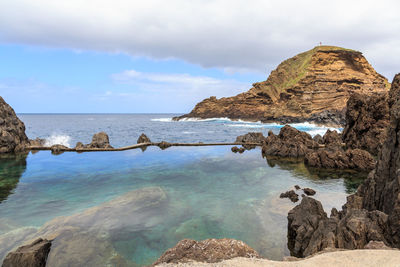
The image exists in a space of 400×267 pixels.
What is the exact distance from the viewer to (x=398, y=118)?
36.6ft

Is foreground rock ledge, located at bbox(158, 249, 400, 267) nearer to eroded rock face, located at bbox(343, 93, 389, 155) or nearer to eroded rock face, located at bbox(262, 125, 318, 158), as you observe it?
eroded rock face, located at bbox(262, 125, 318, 158)

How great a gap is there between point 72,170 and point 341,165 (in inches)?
1258

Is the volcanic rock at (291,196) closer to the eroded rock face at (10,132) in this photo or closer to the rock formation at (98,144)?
the rock formation at (98,144)

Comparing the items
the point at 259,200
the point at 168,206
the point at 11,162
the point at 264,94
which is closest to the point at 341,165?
the point at 259,200

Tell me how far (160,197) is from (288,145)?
25.8 m

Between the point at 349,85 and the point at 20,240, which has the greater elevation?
the point at 349,85

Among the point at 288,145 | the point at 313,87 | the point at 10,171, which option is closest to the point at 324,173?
the point at 288,145

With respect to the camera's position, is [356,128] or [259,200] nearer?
[259,200]

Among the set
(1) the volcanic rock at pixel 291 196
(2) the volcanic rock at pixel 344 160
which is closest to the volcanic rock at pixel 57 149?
(1) the volcanic rock at pixel 291 196

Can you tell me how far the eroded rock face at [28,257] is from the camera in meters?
9.16

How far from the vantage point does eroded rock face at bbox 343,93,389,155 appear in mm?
37062

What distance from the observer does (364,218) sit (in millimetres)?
8836

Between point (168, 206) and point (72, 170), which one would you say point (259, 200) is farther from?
point (72, 170)

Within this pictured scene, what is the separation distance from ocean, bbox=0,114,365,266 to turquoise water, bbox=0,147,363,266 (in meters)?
0.06
